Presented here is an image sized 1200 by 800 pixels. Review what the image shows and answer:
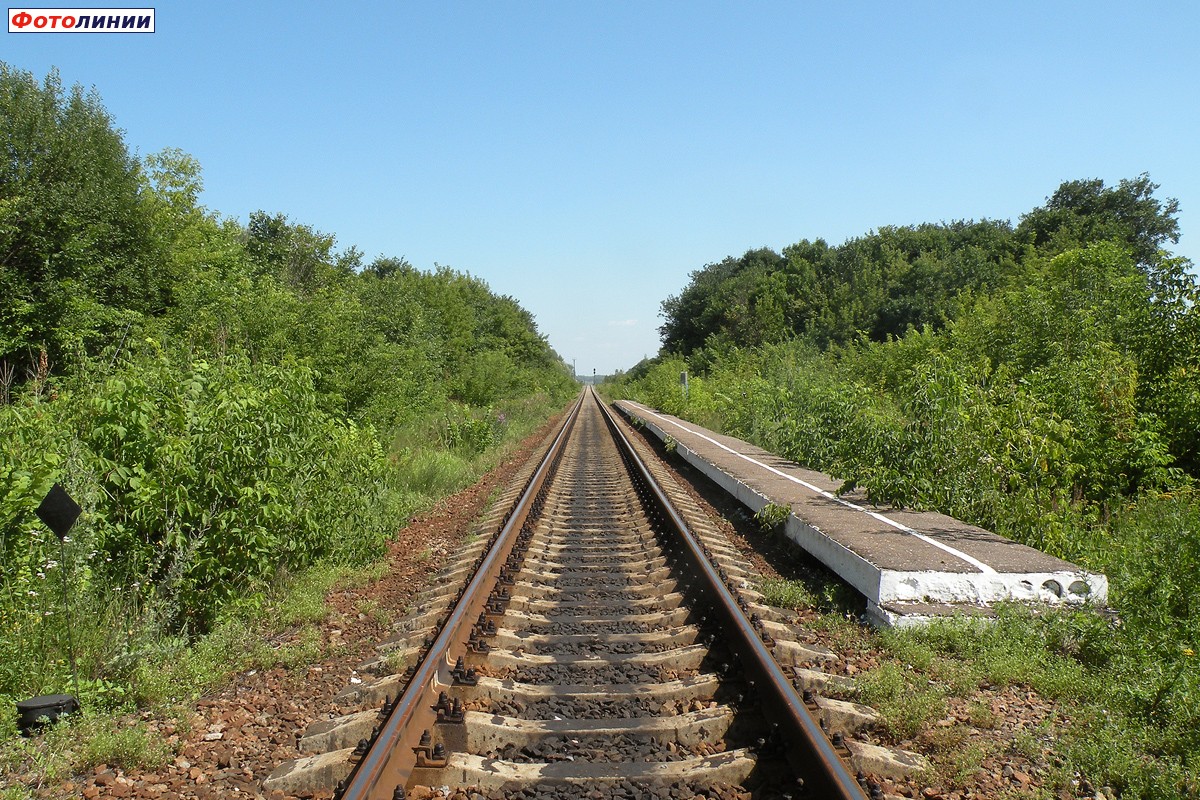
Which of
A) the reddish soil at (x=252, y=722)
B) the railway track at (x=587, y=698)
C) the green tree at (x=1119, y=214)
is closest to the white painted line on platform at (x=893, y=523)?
the railway track at (x=587, y=698)

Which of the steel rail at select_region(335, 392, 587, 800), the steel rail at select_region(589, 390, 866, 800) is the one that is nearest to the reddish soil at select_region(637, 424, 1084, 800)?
the steel rail at select_region(589, 390, 866, 800)

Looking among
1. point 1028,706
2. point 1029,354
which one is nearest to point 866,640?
point 1028,706

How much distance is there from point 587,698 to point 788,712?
1.16 metres

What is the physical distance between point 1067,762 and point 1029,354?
11644 mm

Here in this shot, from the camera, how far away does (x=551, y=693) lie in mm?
4285

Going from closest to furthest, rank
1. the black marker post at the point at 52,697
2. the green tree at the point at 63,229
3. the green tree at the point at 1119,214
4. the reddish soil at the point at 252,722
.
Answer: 1. the reddish soil at the point at 252,722
2. the black marker post at the point at 52,697
3. the green tree at the point at 63,229
4. the green tree at the point at 1119,214

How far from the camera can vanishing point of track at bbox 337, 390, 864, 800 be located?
3.36 metres

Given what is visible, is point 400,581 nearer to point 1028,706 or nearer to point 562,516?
point 562,516

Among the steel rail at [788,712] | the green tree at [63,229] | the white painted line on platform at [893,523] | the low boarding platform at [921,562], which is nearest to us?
the steel rail at [788,712]

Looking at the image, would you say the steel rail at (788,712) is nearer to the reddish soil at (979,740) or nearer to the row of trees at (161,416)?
the reddish soil at (979,740)

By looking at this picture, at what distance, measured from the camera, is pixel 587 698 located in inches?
167

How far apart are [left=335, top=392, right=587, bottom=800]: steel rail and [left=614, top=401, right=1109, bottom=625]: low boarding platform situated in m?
2.95

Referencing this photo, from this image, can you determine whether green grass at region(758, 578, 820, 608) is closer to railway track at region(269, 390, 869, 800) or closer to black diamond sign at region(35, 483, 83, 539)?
railway track at region(269, 390, 869, 800)

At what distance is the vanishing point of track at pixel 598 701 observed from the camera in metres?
3.36
